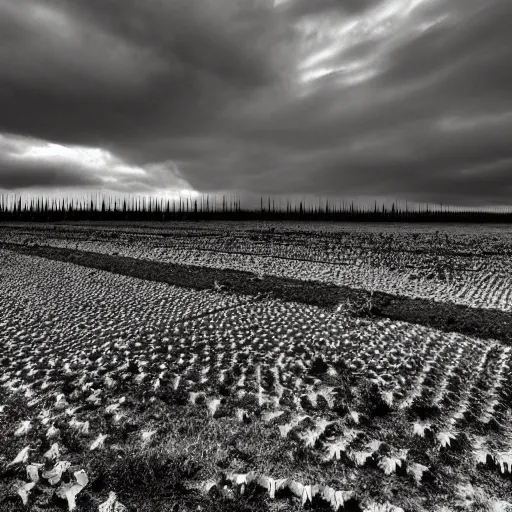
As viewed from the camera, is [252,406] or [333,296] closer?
[252,406]

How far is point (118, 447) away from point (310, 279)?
6627 millimetres

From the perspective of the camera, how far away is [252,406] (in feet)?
9.25

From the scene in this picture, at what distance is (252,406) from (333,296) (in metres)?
4.22

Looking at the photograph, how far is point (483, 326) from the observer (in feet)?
16.4

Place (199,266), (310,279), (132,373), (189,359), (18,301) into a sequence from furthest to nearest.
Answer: (199,266) < (310,279) < (18,301) < (189,359) < (132,373)

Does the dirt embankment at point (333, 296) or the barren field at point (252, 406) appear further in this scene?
the dirt embankment at point (333, 296)

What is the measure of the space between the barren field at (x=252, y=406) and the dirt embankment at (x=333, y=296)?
2.8 inches

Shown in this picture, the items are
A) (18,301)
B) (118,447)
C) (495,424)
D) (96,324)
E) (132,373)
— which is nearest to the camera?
(118,447)

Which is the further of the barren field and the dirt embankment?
the dirt embankment

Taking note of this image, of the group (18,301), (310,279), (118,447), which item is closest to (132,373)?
(118,447)

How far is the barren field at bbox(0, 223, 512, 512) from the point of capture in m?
2.02

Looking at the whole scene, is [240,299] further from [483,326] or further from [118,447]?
[118,447]

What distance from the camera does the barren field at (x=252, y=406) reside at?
2021 mm

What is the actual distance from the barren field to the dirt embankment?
71 mm
